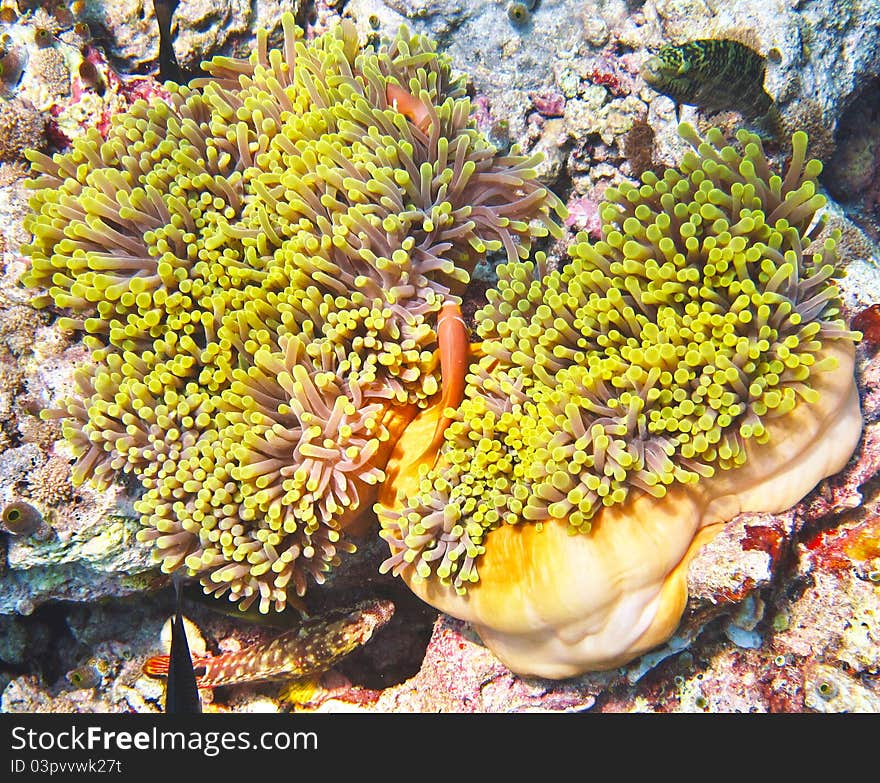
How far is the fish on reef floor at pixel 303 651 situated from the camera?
2.47 m

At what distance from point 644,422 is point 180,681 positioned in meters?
1.96

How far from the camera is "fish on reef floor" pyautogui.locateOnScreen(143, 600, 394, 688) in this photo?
2469 mm

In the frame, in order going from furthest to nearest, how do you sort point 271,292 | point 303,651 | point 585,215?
point 585,215 → point 303,651 → point 271,292

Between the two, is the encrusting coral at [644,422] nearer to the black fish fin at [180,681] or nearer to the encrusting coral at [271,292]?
the encrusting coral at [271,292]

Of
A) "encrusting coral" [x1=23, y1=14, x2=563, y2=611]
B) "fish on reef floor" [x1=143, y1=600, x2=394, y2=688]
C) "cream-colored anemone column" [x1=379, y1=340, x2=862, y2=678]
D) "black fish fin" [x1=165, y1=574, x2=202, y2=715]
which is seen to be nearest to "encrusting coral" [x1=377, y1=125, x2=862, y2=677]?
"cream-colored anemone column" [x1=379, y1=340, x2=862, y2=678]

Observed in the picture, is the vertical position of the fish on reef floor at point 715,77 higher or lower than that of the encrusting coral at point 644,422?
higher

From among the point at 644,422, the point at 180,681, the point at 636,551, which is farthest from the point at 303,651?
the point at 644,422

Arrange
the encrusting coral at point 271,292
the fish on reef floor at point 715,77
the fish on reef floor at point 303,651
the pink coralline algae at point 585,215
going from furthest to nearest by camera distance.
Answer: the pink coralline algae at point 585,215, the fish on reef floor at point 303,651, the fish on reef floor at point 715,77, the encrusting coral at point 271,292

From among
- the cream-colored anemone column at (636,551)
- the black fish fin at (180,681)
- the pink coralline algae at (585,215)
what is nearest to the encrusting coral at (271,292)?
the black fish fin at (180,681)

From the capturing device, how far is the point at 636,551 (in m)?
1.80

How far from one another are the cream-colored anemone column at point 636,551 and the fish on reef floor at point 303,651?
0.66 metres

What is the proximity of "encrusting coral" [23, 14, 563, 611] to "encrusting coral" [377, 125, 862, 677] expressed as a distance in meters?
0.32

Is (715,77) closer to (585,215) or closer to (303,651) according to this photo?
(585,215)
